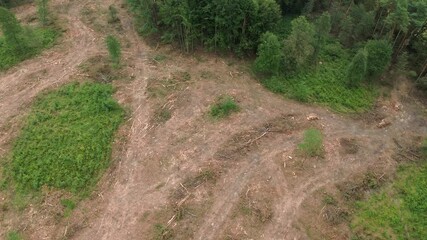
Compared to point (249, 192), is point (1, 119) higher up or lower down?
higher up

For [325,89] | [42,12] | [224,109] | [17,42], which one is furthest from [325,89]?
[42,12]

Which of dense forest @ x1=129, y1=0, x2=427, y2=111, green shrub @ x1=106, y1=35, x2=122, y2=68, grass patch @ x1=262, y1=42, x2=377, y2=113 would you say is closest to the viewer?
dense forest @ x1=129, y1=0, x2=427, y2=111

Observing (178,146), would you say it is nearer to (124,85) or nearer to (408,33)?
(124,85)

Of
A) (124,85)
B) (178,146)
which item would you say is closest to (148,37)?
(124,85)

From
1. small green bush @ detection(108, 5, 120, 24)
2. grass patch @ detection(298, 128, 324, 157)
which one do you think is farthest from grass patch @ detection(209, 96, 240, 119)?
small green bush @ detection(108, 5, 120, 24)

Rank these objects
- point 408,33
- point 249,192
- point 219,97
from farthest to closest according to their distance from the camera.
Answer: point 408,33 → point 219,97 → point 249,192

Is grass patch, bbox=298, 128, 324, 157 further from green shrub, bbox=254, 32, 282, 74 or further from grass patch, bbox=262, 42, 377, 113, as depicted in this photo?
green shrub, bbox=254, 32, 282, 74
